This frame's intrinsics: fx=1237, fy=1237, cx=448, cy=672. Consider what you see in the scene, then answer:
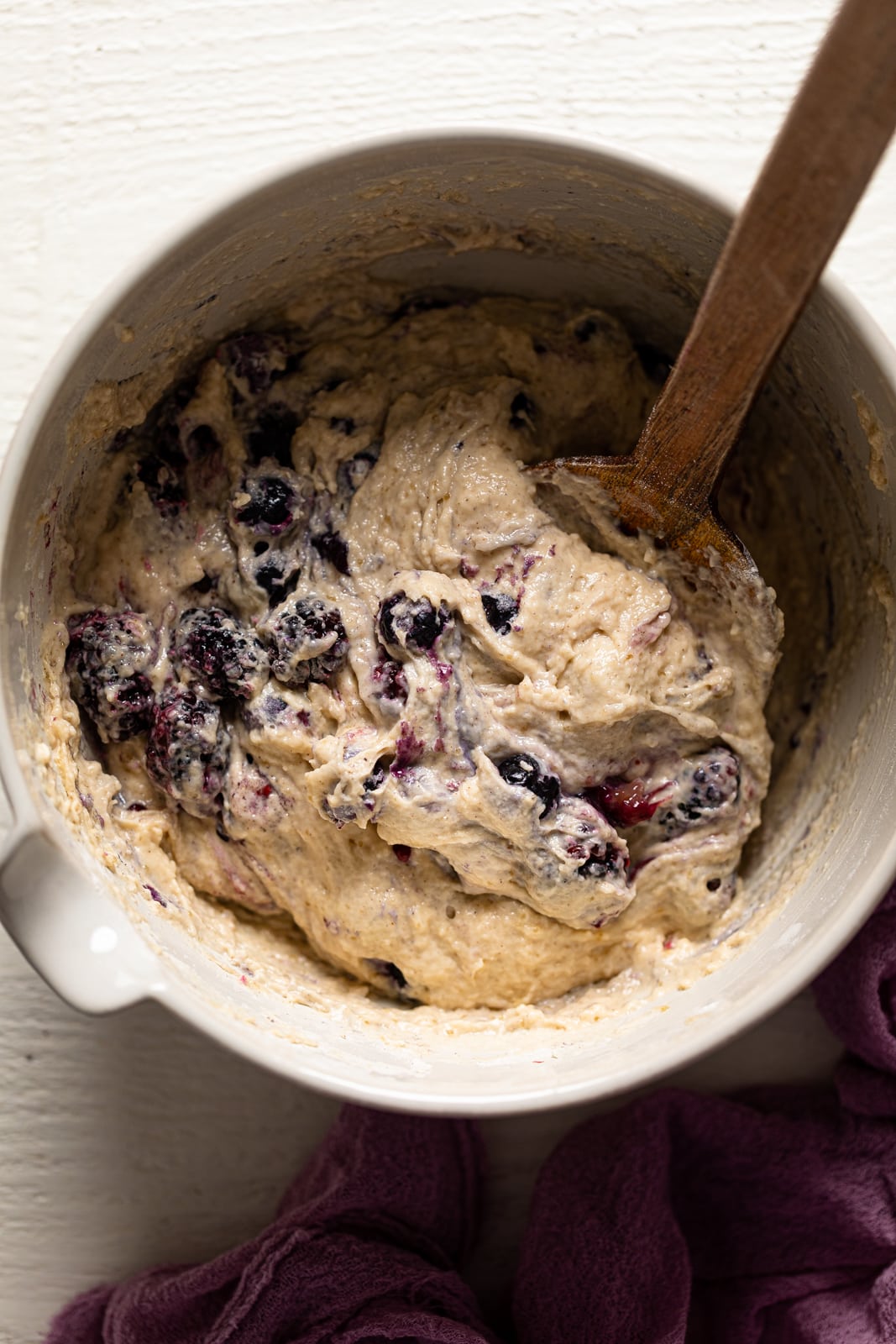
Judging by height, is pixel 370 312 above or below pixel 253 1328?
above

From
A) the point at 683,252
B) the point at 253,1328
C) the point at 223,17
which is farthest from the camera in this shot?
the point at 223,17

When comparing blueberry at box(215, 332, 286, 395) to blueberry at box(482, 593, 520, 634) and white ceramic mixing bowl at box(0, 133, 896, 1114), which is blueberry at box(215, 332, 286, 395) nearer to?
white ceramic mixing bowl at box(0, 133, 896, 1114)

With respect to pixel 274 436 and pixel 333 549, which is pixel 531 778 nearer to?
pixel 333 549

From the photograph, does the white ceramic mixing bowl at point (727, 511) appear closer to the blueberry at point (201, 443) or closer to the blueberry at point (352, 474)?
the blueberry at point (201, 443)

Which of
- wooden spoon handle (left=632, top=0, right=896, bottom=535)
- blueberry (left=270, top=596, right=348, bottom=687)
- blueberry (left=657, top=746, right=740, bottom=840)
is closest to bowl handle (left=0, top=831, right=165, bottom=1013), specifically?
blueberry (left=270, top=596, right=348, bottom=687)

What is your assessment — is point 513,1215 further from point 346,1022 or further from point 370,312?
point 370,312

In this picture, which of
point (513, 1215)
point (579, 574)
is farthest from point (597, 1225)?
point (579, 574)

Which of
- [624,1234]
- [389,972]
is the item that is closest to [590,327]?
[389,972]

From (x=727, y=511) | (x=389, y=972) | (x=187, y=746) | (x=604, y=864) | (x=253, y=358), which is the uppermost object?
(x=727, y=511)
